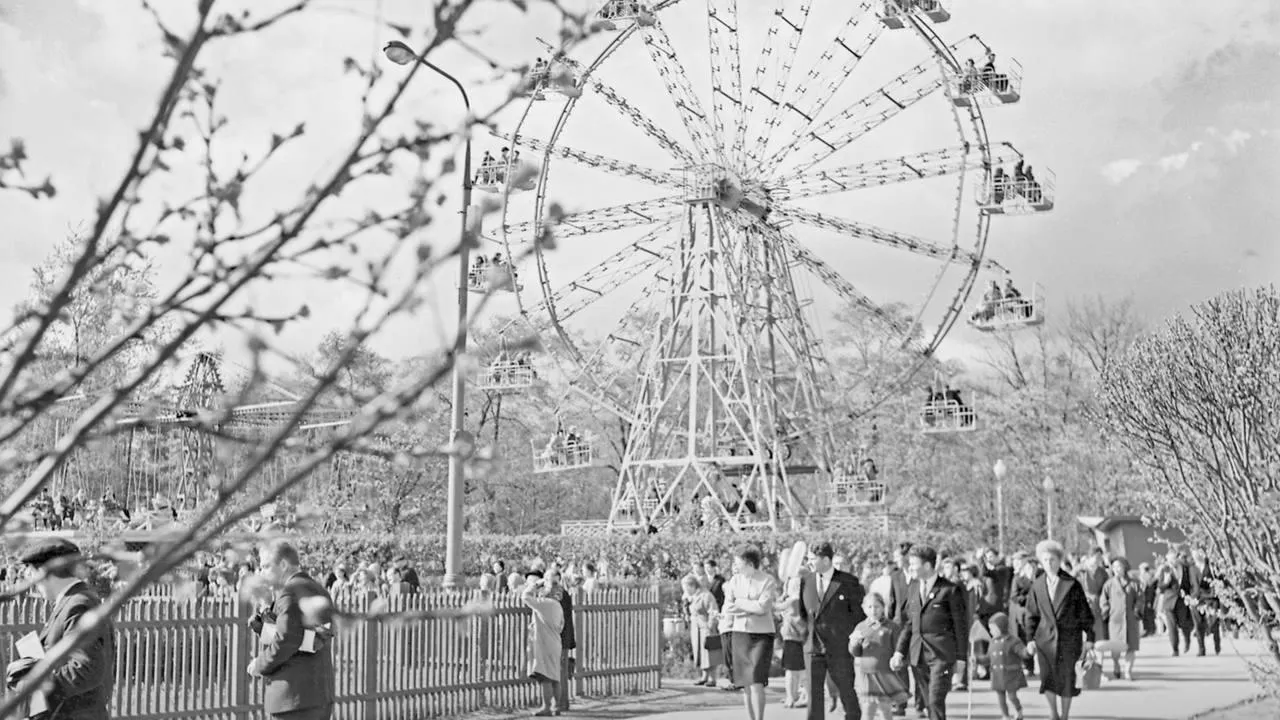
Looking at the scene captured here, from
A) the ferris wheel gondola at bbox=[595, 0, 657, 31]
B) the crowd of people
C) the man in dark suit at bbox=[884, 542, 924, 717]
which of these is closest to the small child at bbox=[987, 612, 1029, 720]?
the crowd of people

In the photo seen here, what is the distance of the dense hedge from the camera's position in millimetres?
36875

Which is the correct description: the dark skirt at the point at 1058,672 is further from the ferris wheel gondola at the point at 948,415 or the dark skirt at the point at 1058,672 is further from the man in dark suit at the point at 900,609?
the ferris wheel gondola at the point at 948,415

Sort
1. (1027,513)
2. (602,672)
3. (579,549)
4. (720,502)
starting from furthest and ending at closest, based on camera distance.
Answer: (1027,513), (720,502), (579,549), (602,672)

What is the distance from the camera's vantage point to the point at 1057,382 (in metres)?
55.2

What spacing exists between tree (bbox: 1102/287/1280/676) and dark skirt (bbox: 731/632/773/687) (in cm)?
354

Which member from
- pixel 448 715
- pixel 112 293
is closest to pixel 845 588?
pixel 448 715

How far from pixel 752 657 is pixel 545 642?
9.03ft

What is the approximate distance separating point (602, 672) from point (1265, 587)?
783 cm

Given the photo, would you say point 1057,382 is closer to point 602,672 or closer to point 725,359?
point 725,359

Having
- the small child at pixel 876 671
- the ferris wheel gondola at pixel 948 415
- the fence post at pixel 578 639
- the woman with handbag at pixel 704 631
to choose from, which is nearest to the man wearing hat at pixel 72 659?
the small child at pixel 876 671

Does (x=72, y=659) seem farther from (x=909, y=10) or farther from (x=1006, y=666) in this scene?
(x=909, y=10)

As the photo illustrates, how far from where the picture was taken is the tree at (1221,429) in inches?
490

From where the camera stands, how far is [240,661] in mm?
13008

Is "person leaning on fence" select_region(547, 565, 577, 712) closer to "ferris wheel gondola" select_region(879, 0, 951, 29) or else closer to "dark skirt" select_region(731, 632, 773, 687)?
"dark skirt" select_region(731, 632, 773, 687)
